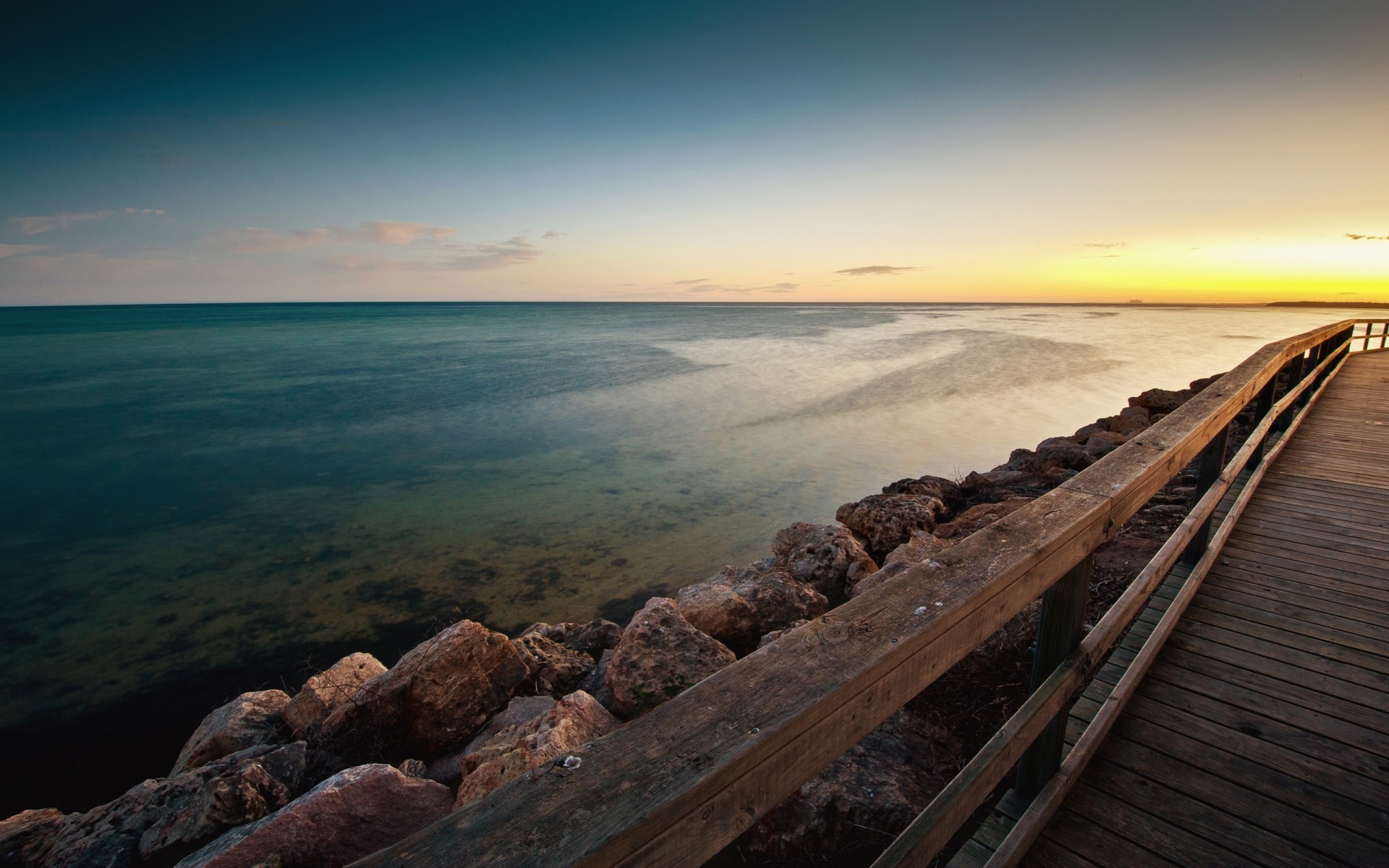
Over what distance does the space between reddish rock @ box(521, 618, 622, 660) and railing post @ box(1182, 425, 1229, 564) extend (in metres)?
4.23

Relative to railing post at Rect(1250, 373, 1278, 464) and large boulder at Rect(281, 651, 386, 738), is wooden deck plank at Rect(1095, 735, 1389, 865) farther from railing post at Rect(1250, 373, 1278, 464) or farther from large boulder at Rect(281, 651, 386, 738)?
large boulder at Rect(281, 651, 386, 738)

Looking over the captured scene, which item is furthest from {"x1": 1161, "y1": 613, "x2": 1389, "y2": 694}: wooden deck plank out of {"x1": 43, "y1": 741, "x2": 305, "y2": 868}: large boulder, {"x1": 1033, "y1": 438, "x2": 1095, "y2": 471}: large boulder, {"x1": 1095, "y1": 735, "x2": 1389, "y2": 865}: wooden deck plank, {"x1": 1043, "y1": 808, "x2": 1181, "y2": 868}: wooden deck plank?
{"x1": 1033, "y1": 438, "x2": 1095, "y2": 471}: large boulder

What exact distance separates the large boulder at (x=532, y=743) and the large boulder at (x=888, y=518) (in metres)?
4.30

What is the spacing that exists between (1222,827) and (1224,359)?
42.5 meters

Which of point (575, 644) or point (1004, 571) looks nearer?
point (1004, 571)

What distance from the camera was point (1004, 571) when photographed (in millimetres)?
1407

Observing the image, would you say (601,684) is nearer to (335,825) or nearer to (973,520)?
(335,825)

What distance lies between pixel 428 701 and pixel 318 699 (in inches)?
39.8

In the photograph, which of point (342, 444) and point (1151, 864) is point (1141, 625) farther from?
point (342, 444)

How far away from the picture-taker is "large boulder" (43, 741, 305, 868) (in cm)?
305

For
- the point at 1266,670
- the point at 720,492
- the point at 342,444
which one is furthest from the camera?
the point at 342,444

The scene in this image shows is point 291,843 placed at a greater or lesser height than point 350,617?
greater

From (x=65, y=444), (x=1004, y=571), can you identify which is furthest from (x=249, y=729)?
(x=65, y=444)

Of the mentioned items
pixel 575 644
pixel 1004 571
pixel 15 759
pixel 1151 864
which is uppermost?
pixel 1004 571
